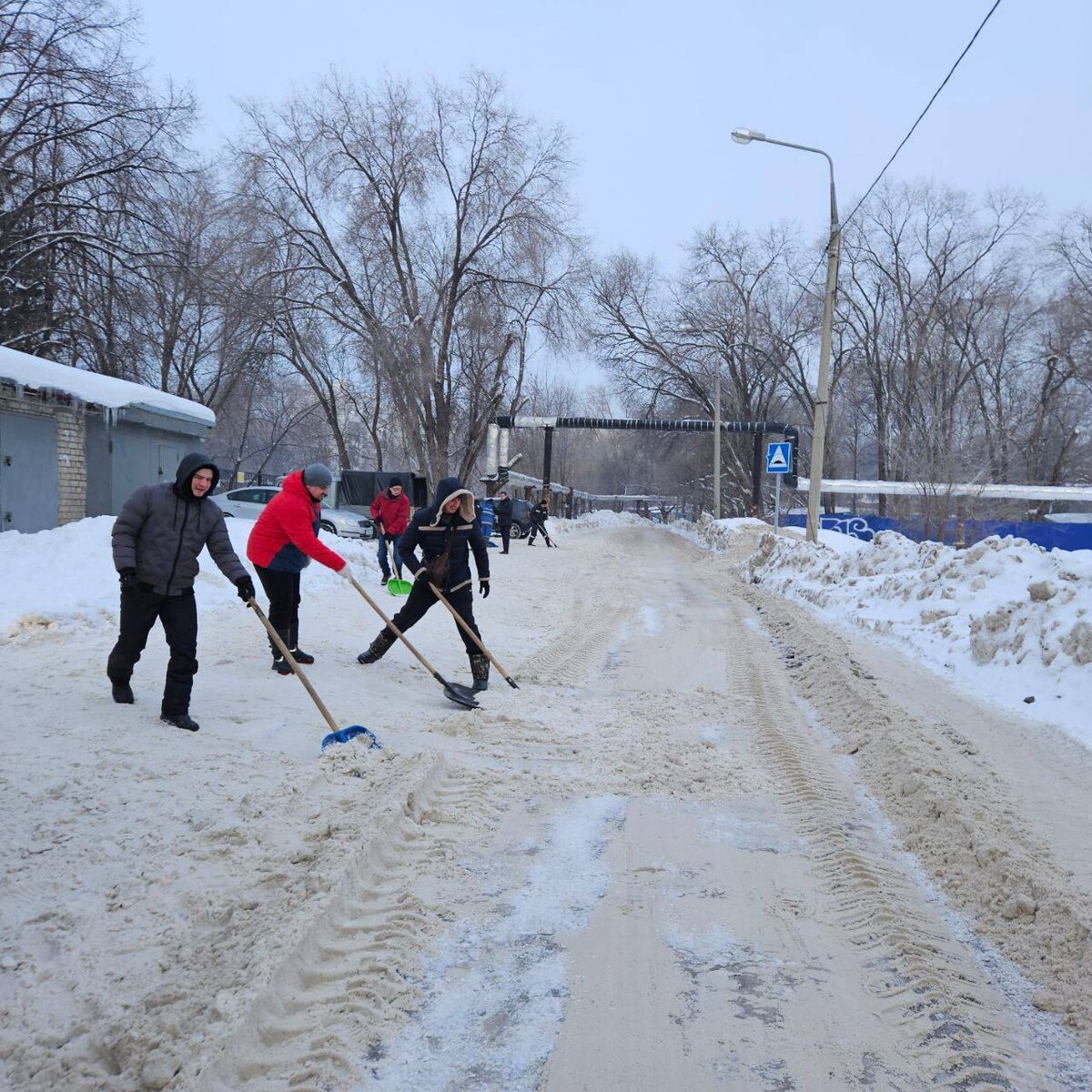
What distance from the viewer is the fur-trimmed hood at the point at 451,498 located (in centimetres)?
788

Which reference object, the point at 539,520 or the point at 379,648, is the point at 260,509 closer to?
the point at 539,520

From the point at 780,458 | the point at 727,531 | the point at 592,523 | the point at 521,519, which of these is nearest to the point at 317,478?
the point at 780,458

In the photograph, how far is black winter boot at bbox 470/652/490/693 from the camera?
7789mm

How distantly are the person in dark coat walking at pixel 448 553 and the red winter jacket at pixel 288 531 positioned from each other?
693 millimetres

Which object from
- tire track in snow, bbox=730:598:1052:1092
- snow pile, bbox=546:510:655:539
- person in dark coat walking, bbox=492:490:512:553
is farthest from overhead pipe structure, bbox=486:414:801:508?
tire track in snow, bbox=730:598:1052:1092

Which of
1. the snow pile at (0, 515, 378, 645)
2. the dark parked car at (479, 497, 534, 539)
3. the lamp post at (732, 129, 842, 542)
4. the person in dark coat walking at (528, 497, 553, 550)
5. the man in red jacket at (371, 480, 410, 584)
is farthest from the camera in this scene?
the dark parked car at (479, 497, 534, 539)

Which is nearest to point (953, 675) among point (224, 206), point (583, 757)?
point (583, 757)

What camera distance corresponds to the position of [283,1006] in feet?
9.77

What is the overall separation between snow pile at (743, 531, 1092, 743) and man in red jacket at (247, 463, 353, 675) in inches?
226

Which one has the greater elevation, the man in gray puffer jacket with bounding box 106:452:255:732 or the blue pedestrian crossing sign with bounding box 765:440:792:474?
the blue pedestrian crossing sign with bounding box 765:440:792:474

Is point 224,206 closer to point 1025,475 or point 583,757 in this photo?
point 583,757

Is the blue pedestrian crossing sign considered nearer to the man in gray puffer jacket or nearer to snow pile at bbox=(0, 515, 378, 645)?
snow pile at bbox=(0, 515, 378, 645)

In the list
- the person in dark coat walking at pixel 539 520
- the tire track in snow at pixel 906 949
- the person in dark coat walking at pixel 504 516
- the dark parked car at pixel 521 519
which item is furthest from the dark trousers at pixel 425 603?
the dark parked car at pixel 521 519

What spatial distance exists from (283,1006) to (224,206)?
96.5 ft
